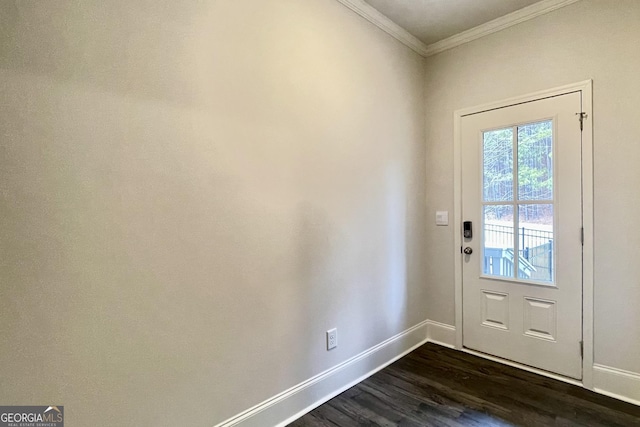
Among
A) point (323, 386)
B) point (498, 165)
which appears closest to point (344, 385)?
point (323, 386)

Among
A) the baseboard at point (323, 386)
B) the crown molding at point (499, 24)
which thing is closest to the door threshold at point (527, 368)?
the baseboard at point (323, 386)

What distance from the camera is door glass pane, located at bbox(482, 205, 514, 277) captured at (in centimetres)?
246

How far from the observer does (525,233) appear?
239 cm

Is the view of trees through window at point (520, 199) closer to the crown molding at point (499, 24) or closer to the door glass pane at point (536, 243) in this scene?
the door glass pane at point (536, 243)

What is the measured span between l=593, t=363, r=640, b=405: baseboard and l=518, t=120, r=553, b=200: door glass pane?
1.18 meters

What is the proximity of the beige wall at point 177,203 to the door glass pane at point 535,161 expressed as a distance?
3.95 feet

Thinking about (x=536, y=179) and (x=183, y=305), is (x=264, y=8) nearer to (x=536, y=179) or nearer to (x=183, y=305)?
(x=183, y=305)

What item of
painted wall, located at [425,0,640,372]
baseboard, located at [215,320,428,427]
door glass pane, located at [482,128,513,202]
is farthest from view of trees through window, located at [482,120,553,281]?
baseboard, located at [215,320,428,427]

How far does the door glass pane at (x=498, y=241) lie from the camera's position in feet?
8.08

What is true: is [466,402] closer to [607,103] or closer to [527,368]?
[527,368]

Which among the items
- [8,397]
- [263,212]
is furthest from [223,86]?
[8,397]

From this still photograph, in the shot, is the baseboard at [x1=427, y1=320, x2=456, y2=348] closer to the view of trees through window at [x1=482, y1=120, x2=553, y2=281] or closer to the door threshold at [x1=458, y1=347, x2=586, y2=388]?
the door threshold at [x1=458, y1=347, x2=586, y2=388]

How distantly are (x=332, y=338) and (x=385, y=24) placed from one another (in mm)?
2363

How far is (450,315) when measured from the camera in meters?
2.81
